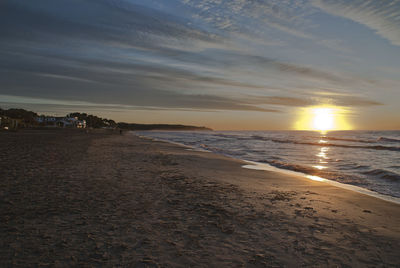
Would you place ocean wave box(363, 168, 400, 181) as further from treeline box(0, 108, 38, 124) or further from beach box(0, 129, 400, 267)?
treeline box(0, 108, 38, 124)

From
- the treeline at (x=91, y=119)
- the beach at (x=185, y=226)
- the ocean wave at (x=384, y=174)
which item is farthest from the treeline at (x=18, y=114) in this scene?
the ocean wave at (x=384, y=174)

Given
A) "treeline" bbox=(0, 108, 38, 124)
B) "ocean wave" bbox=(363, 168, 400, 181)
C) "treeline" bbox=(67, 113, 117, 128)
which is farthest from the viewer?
"treeline" bbox=(67, 113, 117, 128)

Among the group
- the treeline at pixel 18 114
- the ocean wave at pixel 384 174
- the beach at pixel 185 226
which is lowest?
the beach at pixel 185 226

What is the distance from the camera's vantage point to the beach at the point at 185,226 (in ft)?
12.5

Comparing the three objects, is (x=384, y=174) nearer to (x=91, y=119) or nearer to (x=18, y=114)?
(x=18, y=114)

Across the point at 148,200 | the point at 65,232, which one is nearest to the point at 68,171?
the point at 148,200

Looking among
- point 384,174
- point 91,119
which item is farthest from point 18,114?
point 384,174

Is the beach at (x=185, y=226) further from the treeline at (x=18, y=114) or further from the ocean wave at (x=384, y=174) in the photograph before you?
the treeline at (x=18, y=114)

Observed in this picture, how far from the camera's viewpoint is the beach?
381cm

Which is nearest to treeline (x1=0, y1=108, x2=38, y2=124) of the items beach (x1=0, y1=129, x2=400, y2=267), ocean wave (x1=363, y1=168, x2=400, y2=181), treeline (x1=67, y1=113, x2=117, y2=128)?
treeline (x1=67, y1=113, x2=117, y2=128)

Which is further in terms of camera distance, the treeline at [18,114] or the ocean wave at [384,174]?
the treeline at [18,114]

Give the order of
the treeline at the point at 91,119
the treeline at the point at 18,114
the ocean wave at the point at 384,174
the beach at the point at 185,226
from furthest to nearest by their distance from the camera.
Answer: the treeline at the point at 91,119, the treeline at the point at 18,114, the ocean wave at the point at 384,174, the beach at the point at 185,226

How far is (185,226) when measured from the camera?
5.04 meters

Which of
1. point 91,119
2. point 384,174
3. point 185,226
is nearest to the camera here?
point 185,226
